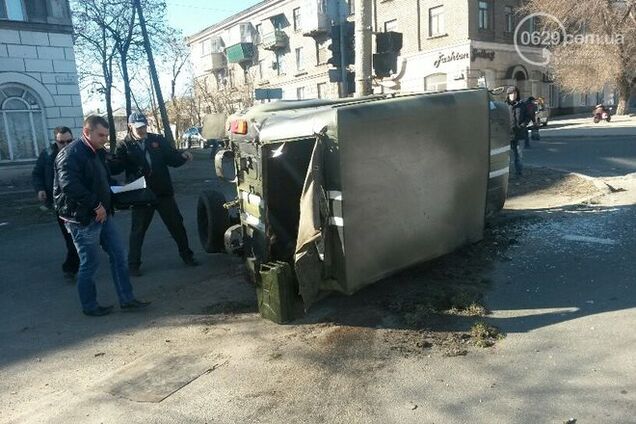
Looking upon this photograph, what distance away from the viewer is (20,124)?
1739 cm

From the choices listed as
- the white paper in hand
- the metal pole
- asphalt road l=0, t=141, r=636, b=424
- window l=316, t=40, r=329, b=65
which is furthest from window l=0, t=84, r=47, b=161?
window l=316, t=40, r=329, b=65

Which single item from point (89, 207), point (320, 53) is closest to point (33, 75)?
point (89, 207)

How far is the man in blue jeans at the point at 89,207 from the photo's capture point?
4555 mm

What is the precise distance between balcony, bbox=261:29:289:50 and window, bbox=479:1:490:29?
17.5 metres

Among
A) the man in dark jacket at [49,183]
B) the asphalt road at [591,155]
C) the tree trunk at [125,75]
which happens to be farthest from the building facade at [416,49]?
the man in dark jacket at [49,183]

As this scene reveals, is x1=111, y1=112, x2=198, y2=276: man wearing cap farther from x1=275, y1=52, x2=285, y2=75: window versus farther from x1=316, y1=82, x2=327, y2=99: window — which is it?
x1=275, y1=52, x2=285, y2=75: window

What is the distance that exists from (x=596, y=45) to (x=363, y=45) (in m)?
25.6

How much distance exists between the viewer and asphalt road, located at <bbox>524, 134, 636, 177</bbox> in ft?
36.2

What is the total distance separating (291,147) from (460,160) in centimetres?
158

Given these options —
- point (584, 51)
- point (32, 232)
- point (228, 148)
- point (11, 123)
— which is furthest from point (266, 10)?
point (228, 148)

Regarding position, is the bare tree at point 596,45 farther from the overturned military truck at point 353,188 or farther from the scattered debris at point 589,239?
the overturned military truck at point 353,188

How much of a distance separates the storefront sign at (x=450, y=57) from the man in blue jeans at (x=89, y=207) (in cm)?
2952

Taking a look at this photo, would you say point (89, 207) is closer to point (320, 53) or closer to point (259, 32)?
point (320, 53)

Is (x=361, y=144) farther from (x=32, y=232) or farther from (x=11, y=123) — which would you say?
(x=11, y=123)
